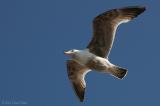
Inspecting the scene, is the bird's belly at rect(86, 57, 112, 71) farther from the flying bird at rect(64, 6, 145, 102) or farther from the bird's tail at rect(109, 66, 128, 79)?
the bird's tail at rect(109, 66, 128, 79)

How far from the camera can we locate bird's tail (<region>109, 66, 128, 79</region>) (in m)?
18.1

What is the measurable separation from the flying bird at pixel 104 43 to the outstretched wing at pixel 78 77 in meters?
0.88

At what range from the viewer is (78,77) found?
790 inches

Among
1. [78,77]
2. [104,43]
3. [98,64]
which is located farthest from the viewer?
[78,77]

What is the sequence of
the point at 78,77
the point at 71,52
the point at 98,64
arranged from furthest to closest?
1. the point at 78,77
2. the point at 71,52
3. the point at 98,64

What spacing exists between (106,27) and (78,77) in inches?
89.3

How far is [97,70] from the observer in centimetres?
1814

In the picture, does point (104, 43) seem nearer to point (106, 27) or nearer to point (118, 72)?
point (106, 27)

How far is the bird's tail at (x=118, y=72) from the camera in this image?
18.1 meters

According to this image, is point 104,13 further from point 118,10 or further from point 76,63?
point 76,63

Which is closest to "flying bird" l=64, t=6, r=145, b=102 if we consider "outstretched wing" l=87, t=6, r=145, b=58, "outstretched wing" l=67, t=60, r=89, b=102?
"outstretched wing" l=87, t=6, r=145, b=58

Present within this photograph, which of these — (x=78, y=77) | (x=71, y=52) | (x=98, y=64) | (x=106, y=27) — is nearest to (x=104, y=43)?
(x=106, y=27)

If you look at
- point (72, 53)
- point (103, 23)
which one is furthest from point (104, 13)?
point (72, 53)

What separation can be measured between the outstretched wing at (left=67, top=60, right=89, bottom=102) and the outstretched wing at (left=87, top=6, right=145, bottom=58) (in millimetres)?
1365
